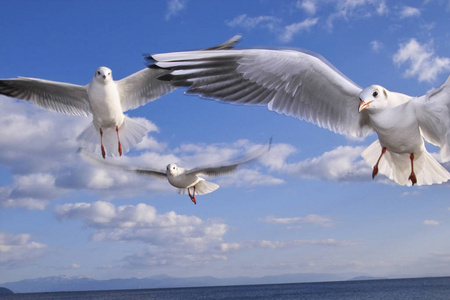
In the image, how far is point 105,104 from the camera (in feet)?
25.2

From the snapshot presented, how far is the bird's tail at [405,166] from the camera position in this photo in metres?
4.55

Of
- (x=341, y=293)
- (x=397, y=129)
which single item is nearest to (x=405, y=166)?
(x=397, y=129)

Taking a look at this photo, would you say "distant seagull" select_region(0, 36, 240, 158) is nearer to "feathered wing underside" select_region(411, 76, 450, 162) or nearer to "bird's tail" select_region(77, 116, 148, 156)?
"bird's tail" select_region(77, 116, 148, 156)

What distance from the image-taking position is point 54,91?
342 inches

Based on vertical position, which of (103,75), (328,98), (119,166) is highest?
(103,75)

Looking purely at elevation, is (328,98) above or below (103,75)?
below

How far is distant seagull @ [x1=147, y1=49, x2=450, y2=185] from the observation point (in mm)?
3771

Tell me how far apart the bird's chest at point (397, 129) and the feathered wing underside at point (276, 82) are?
1.26 ft

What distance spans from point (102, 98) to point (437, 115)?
16.3ft

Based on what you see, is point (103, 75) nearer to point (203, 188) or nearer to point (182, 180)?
point (182, 180)

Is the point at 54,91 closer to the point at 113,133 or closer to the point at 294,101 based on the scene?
the point at 113,133

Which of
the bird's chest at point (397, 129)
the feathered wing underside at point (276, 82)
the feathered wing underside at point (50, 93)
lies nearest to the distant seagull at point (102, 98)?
the feathered wing underside at point (50, 93)

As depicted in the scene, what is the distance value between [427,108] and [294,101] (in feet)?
3.30

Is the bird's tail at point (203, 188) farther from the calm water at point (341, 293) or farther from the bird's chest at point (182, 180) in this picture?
the calm water at point (341, 293)
